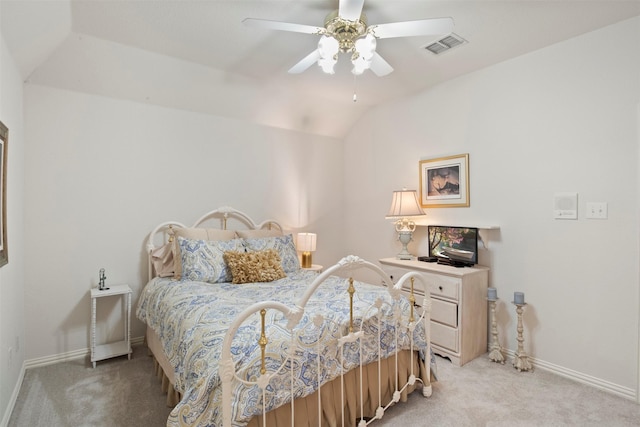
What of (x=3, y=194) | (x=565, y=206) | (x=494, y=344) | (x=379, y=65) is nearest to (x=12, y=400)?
(x=3, y=194)

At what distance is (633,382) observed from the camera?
2.27 meters

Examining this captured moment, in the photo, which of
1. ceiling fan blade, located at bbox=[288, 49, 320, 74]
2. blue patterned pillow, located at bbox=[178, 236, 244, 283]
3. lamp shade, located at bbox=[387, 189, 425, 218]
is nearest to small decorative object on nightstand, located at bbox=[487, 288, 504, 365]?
lamp shade, located at bbox=[387, 189, 425, 218]

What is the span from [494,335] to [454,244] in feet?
2.78

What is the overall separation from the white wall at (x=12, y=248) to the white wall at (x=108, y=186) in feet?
0.48

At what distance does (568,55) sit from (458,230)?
162 centimetres

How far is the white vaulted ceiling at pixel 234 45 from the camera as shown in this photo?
2.18 meters

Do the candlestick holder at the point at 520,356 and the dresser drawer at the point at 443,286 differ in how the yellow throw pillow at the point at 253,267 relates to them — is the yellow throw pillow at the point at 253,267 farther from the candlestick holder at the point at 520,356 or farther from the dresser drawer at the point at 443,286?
the candlestick holder at the point at 520,356

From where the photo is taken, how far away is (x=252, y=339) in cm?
154

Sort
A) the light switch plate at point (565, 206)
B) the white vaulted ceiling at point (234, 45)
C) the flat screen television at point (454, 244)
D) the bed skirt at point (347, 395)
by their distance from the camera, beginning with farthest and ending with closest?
1. the flat screen television at point (454, 244)
2. the light switch plate at point (565, 206)
3. the white vaulted ceiling at point (234, 45)
4. the bed skirt at point (347, 395)

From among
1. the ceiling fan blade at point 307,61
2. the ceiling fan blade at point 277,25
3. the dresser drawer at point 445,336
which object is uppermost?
the ceiling fan blade at point 277,25

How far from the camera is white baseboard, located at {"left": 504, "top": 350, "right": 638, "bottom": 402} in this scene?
7.50ft

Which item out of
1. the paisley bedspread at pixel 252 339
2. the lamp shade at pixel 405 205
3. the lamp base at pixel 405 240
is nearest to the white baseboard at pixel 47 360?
the paisley bedspread at pixel 252 339

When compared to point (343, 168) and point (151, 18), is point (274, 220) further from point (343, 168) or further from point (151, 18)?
point (151, 18)

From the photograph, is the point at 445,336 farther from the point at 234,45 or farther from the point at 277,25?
the point at 234,45
